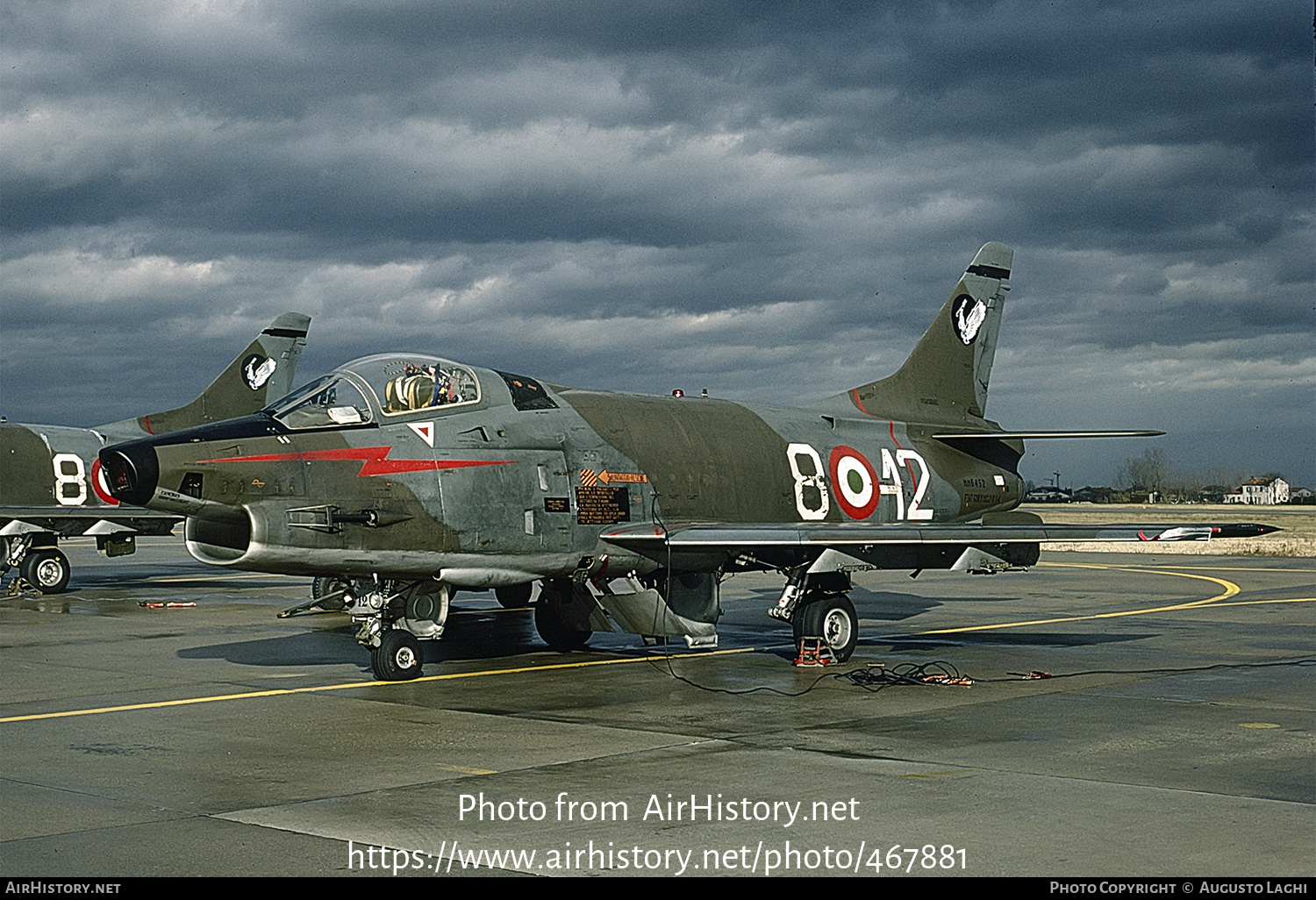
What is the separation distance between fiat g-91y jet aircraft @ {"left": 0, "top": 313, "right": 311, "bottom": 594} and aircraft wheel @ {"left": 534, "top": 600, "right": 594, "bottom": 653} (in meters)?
10.3

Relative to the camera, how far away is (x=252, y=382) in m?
33.2

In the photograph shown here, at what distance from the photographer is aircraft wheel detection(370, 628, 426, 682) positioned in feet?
43.7

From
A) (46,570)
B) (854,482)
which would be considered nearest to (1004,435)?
(854,482)

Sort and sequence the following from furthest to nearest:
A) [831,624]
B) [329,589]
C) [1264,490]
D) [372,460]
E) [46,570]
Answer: [1264,490]
[46,570]
[329,589]
[831,624]
[372,460]

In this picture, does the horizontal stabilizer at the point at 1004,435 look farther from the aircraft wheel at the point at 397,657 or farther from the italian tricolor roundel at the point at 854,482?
the aircraft wheel at the point at 397,657

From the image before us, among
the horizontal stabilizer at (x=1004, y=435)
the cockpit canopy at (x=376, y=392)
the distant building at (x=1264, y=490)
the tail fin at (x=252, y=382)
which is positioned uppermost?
the tail fin at (x=252, y=382)

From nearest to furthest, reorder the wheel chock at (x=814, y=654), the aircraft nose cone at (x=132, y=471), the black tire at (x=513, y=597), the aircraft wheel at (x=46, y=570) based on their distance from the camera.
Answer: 1. the aircraft nose cone at (x=132, y=471)
2. the wheel chock at (x=814, y=654)
3. the black tire at (x=513, y=597)
4. the aircraft wheel at (x=46, y=570)

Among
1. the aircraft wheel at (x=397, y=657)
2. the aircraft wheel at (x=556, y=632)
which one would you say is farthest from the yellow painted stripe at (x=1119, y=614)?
the aircraft wheel at (x=397, y=657)

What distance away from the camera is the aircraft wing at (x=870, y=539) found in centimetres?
1416

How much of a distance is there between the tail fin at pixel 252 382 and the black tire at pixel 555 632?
18.1 metres

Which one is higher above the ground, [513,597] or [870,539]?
[870,539]

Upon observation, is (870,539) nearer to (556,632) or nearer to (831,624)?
(831,624)

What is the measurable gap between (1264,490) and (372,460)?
18855 cm

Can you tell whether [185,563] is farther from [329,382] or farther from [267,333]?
[329,382]
